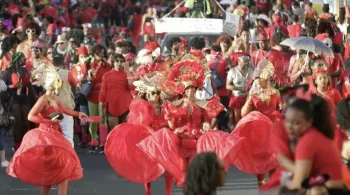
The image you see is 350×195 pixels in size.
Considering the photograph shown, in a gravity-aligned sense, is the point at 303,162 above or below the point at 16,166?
above

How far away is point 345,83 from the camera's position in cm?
1723

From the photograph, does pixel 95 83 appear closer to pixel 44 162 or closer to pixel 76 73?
pixel 76 73

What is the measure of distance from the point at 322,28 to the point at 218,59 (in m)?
1.97

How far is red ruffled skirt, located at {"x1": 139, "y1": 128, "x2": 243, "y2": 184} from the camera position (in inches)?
552

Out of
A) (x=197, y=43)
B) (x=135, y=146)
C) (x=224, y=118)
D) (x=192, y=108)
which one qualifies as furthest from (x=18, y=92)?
(x=192, y=108)

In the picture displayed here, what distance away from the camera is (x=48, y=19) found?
32.1 meters

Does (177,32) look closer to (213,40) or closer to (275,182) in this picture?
(213,40)

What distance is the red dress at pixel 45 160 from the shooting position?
566 inches

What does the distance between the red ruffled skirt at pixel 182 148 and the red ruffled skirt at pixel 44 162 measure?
3.14 feet

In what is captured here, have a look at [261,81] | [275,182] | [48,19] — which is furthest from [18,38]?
[275,182]

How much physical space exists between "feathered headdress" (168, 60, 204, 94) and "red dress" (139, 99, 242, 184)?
0.96 feet

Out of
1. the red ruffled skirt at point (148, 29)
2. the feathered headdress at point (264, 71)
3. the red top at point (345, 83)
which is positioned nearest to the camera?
the feathered headdress at point (264, 71)

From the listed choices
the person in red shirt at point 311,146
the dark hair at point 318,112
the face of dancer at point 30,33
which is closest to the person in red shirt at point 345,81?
the face of dancer at point 30,33

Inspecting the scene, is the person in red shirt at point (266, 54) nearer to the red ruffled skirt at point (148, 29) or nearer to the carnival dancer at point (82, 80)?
the carnival dancer at point (82, 80)
